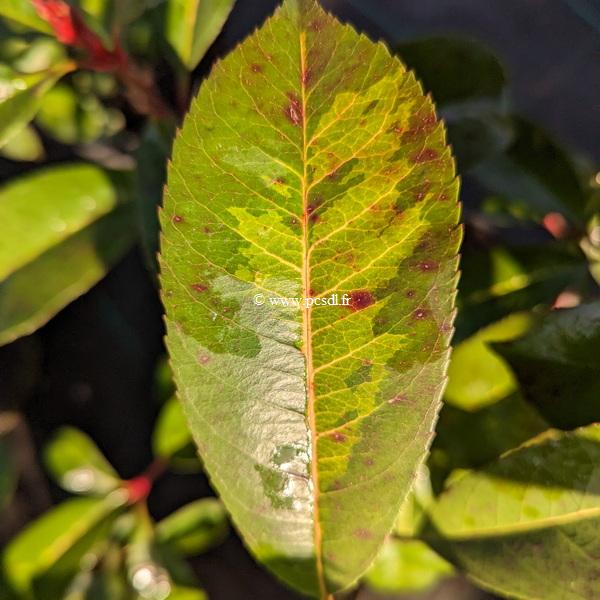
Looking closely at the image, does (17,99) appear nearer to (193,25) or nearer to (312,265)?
(193,25)

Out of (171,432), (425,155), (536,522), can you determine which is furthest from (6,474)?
(425,155)

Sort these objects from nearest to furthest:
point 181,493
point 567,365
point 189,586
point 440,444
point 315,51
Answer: point 315,51, point 567,365, point 440,444, point 189,586, point 181,493

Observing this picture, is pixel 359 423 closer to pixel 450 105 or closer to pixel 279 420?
pixel 279 420

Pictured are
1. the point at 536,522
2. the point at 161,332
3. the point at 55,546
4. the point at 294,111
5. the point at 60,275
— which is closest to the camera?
the point at 294,111

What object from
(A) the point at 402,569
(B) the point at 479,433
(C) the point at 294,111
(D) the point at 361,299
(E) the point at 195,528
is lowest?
(A) the point at 402,569

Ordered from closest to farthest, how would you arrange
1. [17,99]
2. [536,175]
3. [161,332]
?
[17,99] < [536,175] < [161,332]

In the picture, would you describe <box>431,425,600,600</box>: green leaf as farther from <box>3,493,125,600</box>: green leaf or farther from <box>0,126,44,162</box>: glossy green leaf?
<box>0,126,44,162</box>: glossy green leaf

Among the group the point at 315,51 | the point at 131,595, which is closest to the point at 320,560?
the point at 315,51
